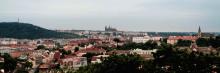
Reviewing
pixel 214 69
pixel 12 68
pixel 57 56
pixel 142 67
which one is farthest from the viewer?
pixel 57 56

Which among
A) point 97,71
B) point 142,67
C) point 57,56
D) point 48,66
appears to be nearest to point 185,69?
point 142,67

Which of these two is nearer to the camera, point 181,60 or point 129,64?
Answer: point 181,60

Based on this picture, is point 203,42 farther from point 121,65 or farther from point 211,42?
point 121,65

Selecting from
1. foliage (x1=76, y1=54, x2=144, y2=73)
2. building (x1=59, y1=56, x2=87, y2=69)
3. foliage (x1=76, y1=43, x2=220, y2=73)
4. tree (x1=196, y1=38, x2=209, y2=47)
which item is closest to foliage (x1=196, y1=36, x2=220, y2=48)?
tree (x1=196, y1=38, x2=209, y2=47)

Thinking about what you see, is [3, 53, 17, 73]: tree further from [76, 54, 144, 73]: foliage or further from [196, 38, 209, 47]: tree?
[196, 38, 209, 47]: tree

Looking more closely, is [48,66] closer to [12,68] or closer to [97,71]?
[12,68]

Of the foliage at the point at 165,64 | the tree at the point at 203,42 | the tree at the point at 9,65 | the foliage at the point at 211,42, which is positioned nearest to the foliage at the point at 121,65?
the foliage at the point at 165,64

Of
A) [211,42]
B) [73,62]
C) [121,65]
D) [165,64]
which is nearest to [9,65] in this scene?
[73,62]

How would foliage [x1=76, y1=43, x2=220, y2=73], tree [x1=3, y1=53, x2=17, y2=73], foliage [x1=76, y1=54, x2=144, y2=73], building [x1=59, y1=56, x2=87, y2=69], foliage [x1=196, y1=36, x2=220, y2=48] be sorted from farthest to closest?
foliage [x1=196, y1=36, x2=220, y2=48] → building [x1=59, y1=56, x2=87, y2=69] → tree [x1=3, y1=53, x2=17, y2=73] → foliage [x1=76, y1=54, x2=144, y2=73] → foliage [x1=76, y1=43, x2=220, y2=73]

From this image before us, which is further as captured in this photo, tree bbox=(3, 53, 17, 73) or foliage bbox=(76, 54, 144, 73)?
tree bbox=(3, 53, 17, 73)

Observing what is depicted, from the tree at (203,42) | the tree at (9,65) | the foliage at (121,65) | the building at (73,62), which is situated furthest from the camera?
the tree at (203,42)

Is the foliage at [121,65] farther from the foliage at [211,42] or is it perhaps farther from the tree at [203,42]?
the tree at [203,42]
